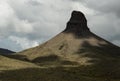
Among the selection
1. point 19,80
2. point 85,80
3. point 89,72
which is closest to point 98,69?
point 89,72

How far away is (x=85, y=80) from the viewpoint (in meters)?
93.2

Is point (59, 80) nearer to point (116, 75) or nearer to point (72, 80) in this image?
point (72, 80)

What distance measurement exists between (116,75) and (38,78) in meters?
43.0

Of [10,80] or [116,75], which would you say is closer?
[10,80]

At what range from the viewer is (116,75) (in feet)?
406

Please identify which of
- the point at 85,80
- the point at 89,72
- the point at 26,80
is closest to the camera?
the point at 26,80

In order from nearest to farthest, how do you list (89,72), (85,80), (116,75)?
(85,80), (116,75), (89,72)

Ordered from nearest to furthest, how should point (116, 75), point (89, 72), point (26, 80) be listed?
point (26, 80), point (116, 75), point (89, 72)

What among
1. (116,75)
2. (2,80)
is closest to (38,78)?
(2,80)

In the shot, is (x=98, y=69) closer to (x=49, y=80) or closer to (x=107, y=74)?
(x=107, y=74)

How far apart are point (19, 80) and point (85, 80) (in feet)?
62.7

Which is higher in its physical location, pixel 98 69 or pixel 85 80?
pixel 98 69

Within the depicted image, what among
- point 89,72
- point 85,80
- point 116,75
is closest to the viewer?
point 85,80

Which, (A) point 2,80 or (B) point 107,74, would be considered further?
(B) point 107,74
